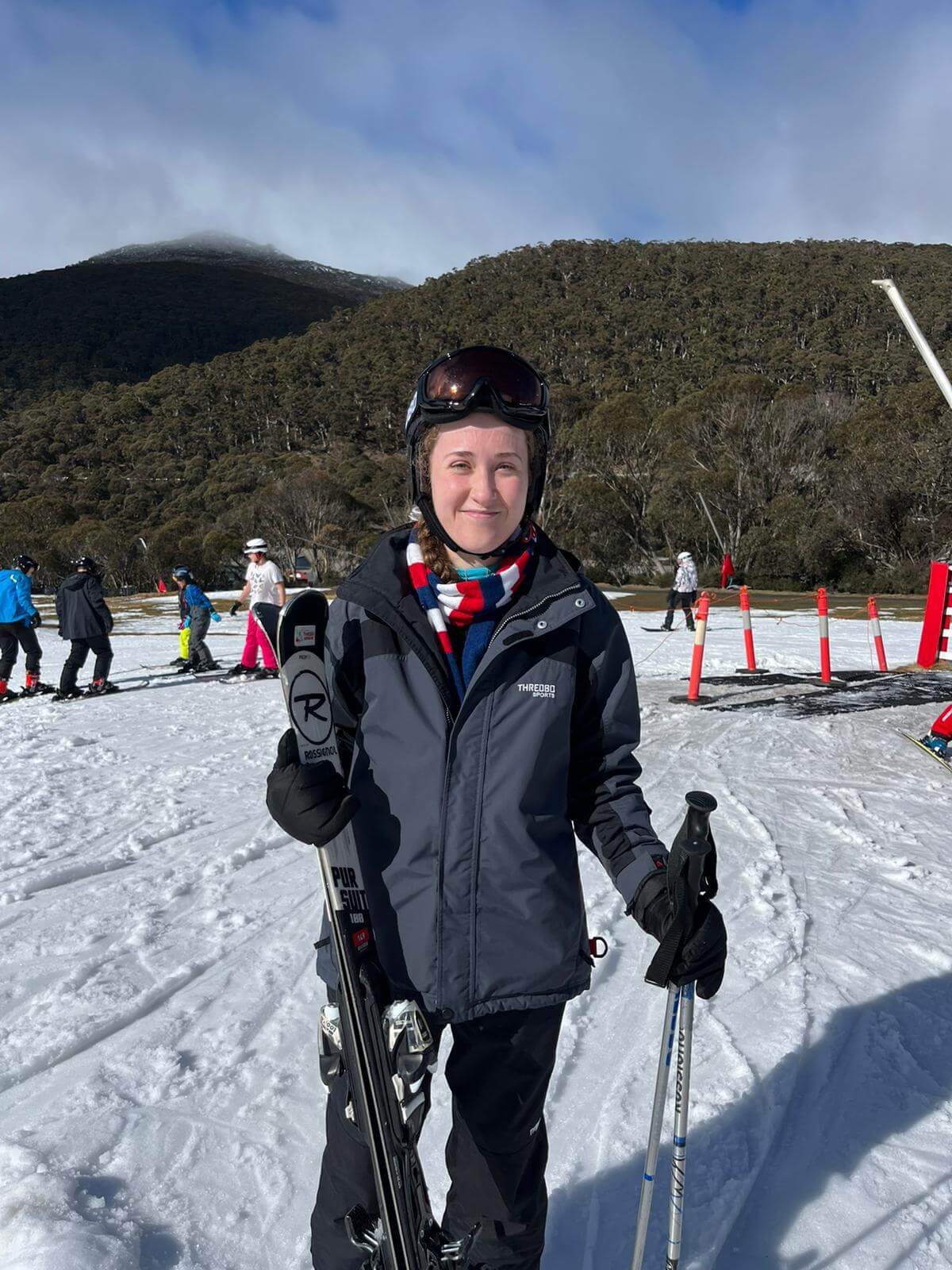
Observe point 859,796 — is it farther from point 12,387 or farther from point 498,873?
point 12,387

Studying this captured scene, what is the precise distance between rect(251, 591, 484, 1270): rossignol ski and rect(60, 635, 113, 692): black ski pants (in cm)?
983

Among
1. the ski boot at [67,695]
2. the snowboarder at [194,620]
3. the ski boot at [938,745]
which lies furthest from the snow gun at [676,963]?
the snowboarder at [194,620]

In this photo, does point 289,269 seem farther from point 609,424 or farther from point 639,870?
point 639,870

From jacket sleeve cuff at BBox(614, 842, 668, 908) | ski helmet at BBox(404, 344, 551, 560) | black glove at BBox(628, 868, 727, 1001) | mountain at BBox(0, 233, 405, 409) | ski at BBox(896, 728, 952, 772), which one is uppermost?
mountain at BBox(0, 233, 405, 409)

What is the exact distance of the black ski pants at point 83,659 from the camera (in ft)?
34.6

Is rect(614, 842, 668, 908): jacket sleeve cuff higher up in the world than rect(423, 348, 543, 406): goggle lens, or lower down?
lower down

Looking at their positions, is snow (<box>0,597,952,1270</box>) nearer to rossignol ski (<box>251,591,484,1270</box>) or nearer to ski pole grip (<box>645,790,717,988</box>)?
rossignol ski (<box>251,591,484,1270</box>)

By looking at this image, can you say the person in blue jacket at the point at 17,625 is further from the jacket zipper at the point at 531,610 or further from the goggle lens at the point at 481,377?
the jacket zipper at the point at 531,610

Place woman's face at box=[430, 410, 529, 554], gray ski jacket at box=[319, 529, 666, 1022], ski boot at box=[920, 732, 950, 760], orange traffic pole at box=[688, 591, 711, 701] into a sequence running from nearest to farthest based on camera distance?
1. gray ski jacket at box=[319, 529, 666, 1022]
2. woman's face at box=[430, 410, 529, 554]
3. ski boot at box=[920, 732, 950, 760]
4. orange traffic pole at box=[688, 591, 711, 701]

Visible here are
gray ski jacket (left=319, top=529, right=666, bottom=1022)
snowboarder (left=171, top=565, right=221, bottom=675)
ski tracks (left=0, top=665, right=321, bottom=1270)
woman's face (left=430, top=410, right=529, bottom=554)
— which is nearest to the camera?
gray ski jacket (left=319, top=529, right=666, bottom=1022)

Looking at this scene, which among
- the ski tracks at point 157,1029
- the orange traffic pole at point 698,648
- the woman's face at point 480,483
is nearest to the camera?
the woman's face at point 480,483

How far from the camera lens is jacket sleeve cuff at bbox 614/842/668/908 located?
5.66 feet

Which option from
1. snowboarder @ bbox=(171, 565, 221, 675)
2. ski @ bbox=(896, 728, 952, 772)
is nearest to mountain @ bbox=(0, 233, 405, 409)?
snowboarder @ bbox=(171, 565, 221, 675)

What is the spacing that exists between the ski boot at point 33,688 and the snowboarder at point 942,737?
10288 millimetres
